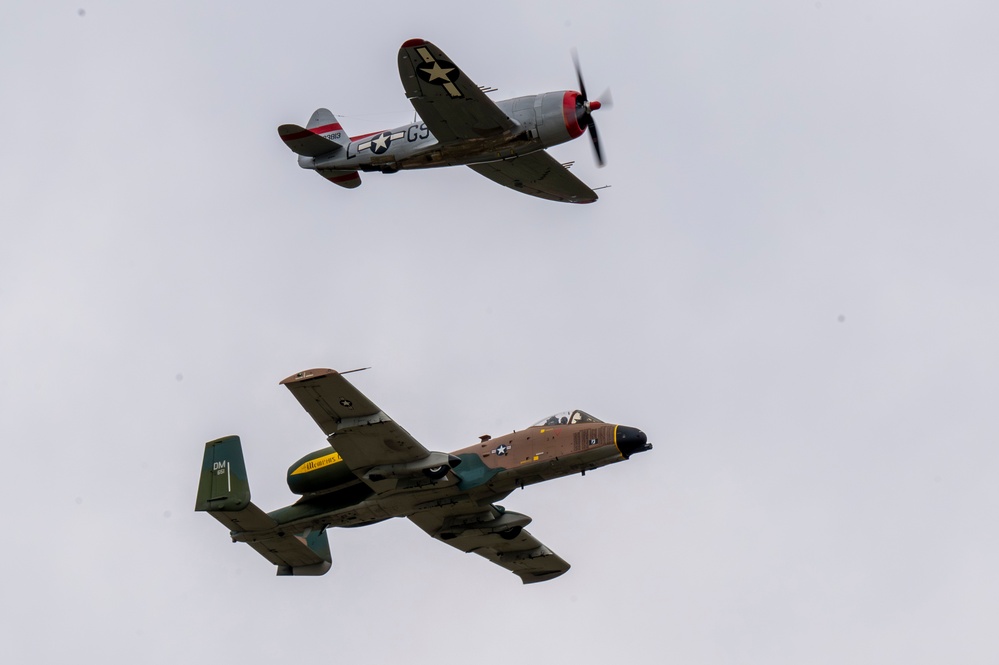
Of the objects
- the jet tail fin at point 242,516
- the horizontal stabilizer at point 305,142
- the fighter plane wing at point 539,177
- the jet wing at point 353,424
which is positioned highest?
the horizontal stabilizer at point 305,142

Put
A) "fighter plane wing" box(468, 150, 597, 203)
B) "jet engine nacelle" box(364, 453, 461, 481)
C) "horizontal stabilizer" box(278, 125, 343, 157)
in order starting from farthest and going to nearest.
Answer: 1. "fighter plane wing" box(468, 150, 597, 203)
2. "horizontal stabilizer" box(278, 125, 343, 157)
3. "jet engine nacelle" box(364, 453, 461, 481)

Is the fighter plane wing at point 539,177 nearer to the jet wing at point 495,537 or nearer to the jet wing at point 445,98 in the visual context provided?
the jet wing at point 445,98

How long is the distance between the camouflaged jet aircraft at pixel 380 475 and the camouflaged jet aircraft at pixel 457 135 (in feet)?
Answer: 35.2

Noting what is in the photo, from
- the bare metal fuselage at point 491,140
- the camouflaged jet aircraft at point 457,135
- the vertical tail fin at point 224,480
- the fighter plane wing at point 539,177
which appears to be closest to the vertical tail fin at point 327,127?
the camouflaged jet aircraft at point 457,135

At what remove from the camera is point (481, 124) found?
4844 centimetres

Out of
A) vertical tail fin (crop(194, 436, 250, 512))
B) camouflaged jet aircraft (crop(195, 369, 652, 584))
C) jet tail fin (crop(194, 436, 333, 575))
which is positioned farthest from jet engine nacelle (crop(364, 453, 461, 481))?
vertical tail fin (crop(194, 436, 250, 512))

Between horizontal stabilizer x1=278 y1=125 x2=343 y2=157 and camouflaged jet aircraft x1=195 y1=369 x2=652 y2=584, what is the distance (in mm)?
12506

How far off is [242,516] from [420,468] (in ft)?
25.0

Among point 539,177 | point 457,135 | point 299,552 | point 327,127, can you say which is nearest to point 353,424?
point 299,552

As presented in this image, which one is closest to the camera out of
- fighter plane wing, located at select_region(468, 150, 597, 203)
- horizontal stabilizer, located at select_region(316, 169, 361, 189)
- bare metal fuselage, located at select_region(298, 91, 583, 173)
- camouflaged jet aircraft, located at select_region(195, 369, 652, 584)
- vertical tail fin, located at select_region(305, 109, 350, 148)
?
camouflaged jet aircraft, located at select_region(195, 369, 652, 584)

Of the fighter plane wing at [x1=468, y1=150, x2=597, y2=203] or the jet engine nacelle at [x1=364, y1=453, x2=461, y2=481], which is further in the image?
the fighter plane wing at [x1=468, y1=150, x2=597, y2=203]

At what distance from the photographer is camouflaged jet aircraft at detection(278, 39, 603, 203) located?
1859 inches

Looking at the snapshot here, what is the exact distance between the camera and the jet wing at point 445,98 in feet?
153

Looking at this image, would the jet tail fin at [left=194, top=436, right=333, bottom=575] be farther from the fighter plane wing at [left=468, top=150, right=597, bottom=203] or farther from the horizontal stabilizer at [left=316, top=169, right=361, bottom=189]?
the fighter plane wing at [left=468, top=150, right=597, bottom=203]
